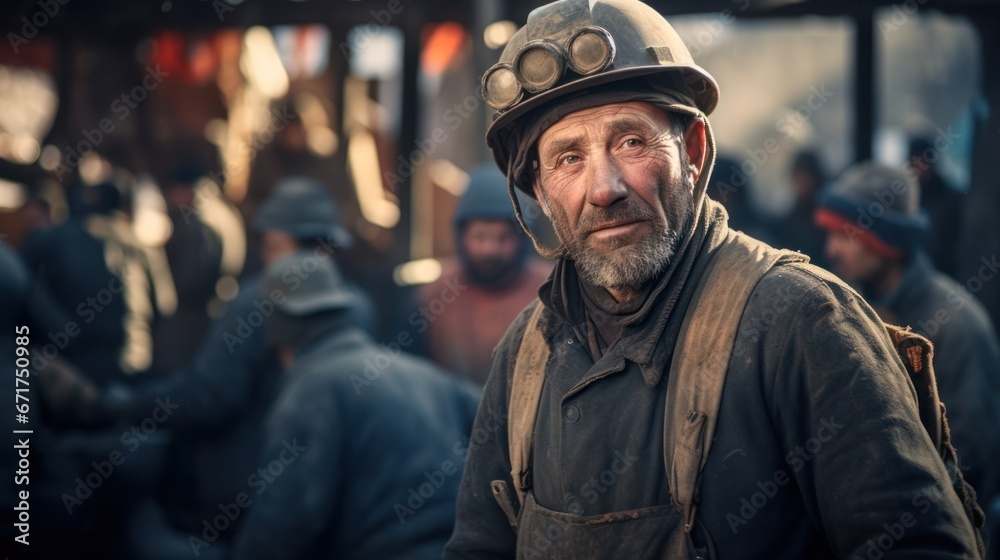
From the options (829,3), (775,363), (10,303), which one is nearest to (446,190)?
(829,3)

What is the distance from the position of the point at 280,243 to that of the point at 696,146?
4.42 metres

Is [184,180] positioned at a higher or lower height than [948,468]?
lower

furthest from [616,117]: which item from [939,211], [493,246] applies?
[939,211]

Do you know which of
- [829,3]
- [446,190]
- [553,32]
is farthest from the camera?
[446,190]

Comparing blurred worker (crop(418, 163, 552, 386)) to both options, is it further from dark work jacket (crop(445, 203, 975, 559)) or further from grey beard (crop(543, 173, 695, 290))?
dark work jacket (crop(445, 203, 975, 559))

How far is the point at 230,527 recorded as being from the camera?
607 cm

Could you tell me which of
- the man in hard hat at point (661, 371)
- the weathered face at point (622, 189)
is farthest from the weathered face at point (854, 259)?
the weathered face at point (622, 189)

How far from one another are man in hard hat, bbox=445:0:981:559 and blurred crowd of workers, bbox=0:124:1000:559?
1.02 feet

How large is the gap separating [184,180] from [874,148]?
18.9 ft

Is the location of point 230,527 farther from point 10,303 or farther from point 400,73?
point 400,73

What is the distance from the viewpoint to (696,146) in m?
2.62

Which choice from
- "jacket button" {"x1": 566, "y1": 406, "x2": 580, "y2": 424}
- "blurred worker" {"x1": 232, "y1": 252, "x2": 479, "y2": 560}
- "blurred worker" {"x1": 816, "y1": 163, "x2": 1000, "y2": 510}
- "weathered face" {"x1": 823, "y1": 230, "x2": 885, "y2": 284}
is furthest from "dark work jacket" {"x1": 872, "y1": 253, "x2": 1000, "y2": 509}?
"jacket button" {"x1": 566, "y1": 406, "x2": 580, "y2": 424}

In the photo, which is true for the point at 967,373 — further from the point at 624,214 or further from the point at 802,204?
the point at 802,204

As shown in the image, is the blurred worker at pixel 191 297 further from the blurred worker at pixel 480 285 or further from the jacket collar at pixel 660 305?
the jacket collar at pixel 660 305
